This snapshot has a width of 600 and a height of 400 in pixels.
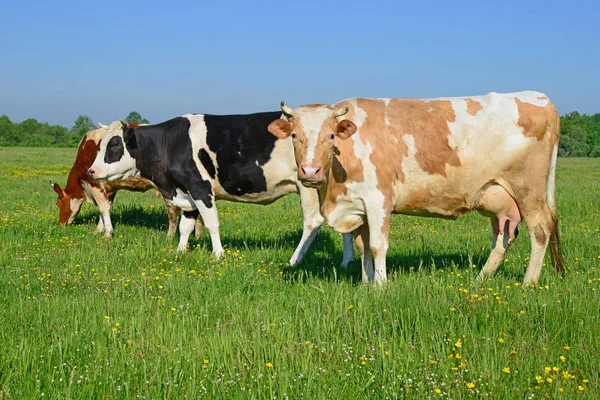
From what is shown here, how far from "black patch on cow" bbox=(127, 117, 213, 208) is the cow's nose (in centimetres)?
447

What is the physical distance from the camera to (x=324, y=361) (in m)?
4.59

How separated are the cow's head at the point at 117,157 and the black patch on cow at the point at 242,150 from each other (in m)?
1.89

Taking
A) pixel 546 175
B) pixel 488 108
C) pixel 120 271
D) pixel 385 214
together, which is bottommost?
pixel 120 271

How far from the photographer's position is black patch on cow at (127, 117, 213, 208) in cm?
1025

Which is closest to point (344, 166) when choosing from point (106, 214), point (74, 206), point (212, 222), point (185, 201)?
point (212, 222)

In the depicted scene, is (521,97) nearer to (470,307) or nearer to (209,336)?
(470,307)

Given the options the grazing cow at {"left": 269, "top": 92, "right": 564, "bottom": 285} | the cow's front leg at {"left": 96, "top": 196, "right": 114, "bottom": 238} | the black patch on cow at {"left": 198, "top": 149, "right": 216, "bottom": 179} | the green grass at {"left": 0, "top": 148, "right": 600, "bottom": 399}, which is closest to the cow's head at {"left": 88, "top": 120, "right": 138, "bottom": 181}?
the cow's front leg at {"left": 96, "top": 196, "right": 114, "bottom": 238}

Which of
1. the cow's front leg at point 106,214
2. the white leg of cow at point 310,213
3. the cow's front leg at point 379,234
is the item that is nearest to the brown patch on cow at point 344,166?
the cow's front leg at point 379,234

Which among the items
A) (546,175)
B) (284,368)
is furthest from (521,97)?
(284,368)

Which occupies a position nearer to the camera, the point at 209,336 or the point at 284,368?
the point at 284,368

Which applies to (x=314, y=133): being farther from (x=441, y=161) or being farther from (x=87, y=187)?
(x=87, y=187)

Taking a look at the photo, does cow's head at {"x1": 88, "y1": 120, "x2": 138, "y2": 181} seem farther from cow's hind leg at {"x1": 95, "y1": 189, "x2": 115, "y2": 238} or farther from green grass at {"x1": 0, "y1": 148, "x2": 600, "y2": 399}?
green grass at {"x1": 0, "y1": 148, "x2": 600, "y2": 399}

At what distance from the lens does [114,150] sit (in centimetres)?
1134

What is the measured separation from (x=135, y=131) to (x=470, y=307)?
24.9ft
